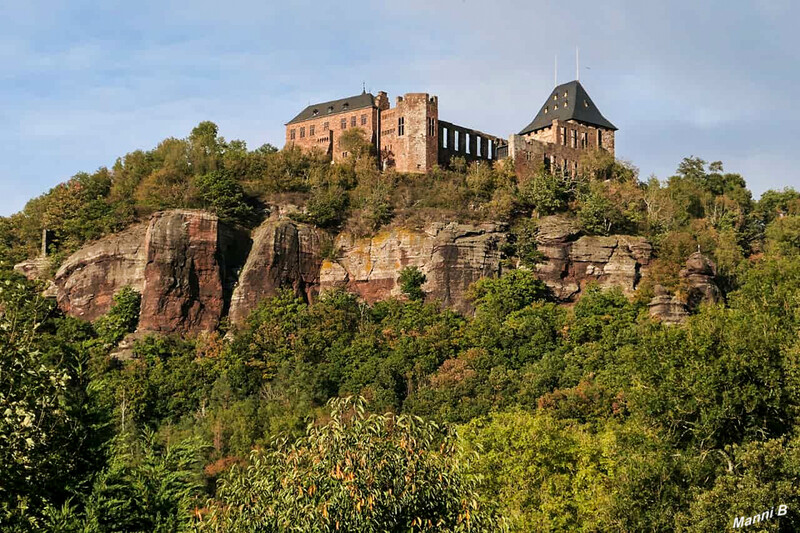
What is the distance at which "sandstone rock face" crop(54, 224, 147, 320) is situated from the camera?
227 feet

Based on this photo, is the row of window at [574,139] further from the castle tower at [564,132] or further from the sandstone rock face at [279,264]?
the sandstone rock face at [279,264]

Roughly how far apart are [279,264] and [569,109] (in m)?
30.9

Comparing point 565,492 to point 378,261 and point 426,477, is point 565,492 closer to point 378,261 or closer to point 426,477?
point 426,477

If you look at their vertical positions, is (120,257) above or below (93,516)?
above

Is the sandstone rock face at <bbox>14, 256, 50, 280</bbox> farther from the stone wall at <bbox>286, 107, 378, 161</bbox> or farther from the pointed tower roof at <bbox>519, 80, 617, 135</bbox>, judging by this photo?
the pointed tower roof at <bbox>519, 80, 617, 135</bbox>

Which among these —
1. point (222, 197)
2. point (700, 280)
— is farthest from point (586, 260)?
point (222, 197)

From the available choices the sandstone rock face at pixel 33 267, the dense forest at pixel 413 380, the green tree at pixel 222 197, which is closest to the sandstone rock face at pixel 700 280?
the dense forest at pixel 413 380

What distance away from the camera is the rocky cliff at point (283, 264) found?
2680 inches

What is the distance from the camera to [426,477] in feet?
68.7

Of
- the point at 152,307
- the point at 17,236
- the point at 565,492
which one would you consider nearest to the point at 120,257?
the point at 152,307

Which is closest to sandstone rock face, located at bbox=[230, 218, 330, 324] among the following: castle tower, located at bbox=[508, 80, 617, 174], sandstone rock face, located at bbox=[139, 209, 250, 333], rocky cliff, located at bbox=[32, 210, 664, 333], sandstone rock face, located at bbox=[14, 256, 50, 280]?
rocky cliff, located at bbox=[32, 210, 664, 333]

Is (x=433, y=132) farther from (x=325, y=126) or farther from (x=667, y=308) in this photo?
(x=667, y=308)

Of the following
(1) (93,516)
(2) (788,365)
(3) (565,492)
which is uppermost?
(2) (788,365)

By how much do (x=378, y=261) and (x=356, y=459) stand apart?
169ft
